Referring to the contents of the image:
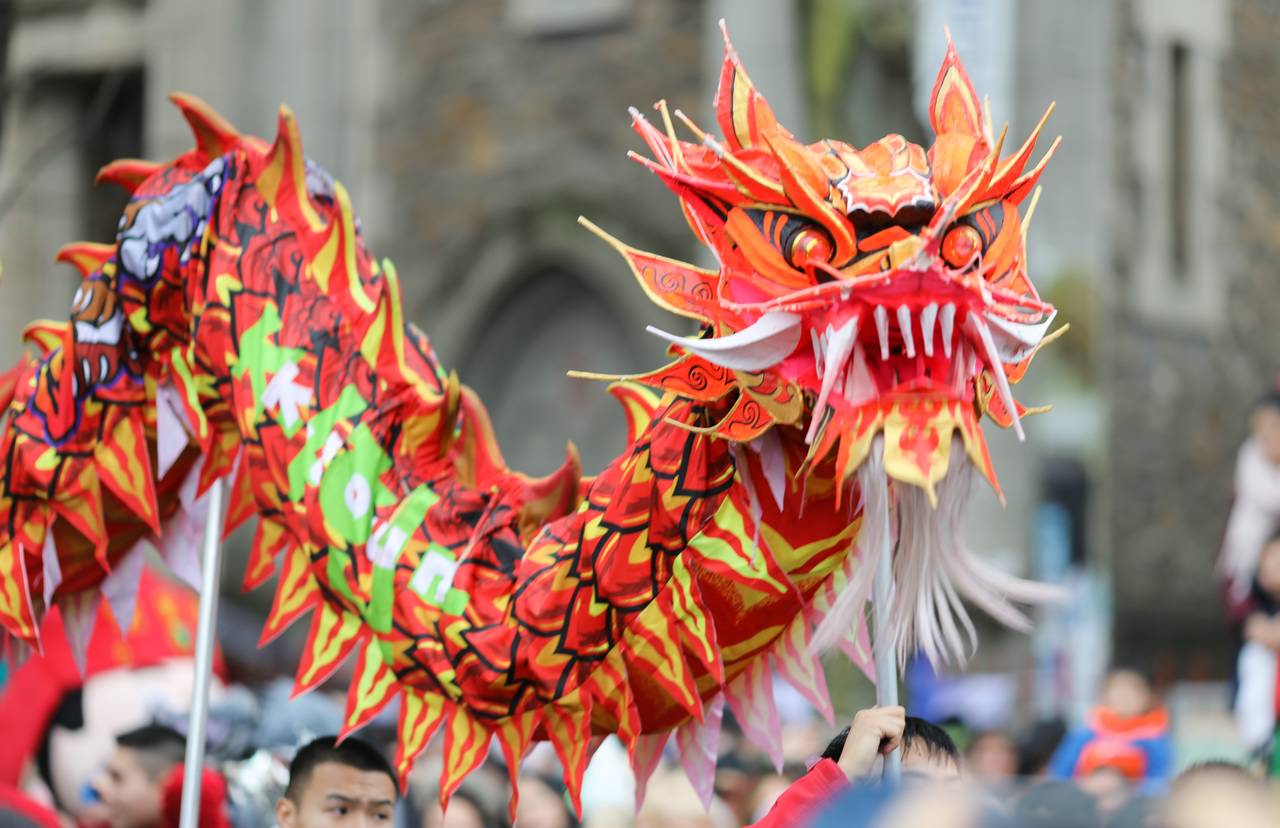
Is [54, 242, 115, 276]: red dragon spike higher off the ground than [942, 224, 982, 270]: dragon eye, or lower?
lower

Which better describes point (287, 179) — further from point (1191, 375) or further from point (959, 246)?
point (1191, 375)

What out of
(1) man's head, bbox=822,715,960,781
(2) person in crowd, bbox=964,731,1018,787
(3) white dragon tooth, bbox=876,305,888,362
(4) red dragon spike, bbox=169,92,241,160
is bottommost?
(2) person in crowd, bbox=964,731,1018,787

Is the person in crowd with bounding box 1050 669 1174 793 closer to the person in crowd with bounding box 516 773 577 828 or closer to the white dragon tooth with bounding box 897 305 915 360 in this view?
the person in crowd with bounding box 516 773 577 828

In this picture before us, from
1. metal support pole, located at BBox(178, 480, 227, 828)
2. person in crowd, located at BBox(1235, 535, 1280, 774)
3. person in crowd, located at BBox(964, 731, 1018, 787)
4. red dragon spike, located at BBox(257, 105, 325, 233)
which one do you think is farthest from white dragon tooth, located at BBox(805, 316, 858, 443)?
person in crowd, located at BBox(964, 731, 1018, 787)

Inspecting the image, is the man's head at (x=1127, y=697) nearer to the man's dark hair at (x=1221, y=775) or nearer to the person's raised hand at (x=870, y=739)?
the man's dark hair at (x=1221, y=775)

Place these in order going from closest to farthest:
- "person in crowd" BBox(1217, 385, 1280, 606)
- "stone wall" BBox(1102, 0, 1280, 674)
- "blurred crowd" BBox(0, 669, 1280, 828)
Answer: "blurred crowd" BBox(0, 669, 1280, 828) < "person in crowd" BBox(1217, 385, 1280, 606) < "stone wall" BBox(1102, 0, 1280, 674)

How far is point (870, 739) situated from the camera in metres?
2.74

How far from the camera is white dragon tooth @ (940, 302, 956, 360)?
8.58ft

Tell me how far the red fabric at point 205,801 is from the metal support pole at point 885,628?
5.95 feet

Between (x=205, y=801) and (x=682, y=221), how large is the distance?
522 centimetres

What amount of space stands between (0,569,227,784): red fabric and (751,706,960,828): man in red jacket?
1928 mm

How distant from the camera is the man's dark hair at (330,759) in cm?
364

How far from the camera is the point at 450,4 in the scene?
10.6m

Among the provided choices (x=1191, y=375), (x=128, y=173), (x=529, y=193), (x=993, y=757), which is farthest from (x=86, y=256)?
(x=1191, y=375)
